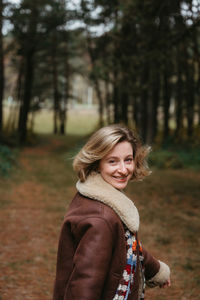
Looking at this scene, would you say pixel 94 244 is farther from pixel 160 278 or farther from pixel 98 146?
pixel 160 278

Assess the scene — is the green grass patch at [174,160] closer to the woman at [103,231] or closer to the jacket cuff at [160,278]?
the jacket cuff at [160,278]

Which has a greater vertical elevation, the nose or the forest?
the forest

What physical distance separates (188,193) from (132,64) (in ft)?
13.9

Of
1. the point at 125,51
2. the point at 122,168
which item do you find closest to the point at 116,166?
the point at 122,168

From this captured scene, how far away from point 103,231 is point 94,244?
0.28ft

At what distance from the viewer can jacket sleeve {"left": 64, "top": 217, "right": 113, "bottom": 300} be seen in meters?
1.79

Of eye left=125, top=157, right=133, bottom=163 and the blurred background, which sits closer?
eye left=125, top=157, right=133, bottom=163

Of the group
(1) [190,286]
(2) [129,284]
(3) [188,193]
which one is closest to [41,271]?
(1) [190,286]

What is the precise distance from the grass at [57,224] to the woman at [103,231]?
79 cm

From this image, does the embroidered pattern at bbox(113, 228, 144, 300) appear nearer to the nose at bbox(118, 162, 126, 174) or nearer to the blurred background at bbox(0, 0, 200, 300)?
the nose at bbox(118, 162, 126, 174)

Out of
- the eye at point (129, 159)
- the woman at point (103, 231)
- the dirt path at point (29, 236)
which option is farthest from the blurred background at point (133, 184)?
the eye at point (129, 159)

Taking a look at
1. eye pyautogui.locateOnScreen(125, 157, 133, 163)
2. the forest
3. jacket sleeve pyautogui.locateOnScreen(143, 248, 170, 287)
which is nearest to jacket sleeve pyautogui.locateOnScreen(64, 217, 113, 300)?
eye pyautogui.locateOnScreen(125, 157, 133, 163)

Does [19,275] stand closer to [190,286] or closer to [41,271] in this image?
[41,271]

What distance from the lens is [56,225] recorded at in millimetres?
6977
